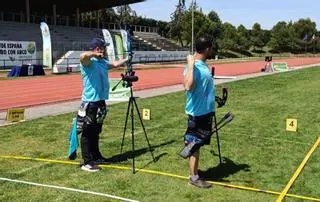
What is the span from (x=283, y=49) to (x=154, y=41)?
57.2m

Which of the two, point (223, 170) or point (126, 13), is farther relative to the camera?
point (126, 13)

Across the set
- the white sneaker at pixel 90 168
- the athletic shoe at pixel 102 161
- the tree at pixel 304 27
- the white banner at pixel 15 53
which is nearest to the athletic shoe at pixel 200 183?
the white sneaker at pixel 90 168

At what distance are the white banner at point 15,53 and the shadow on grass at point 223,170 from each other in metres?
36.3

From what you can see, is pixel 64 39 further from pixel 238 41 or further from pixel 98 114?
pixel 238 41

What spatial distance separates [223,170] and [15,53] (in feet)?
123

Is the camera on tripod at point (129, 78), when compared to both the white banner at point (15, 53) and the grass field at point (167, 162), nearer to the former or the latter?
the grass field at point (167, 162)

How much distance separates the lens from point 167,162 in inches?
321

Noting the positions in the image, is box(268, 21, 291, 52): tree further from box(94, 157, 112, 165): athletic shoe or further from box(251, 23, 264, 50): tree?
box(94, 157, 112, 165): athletic shoe

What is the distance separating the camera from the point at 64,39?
60.9 meters

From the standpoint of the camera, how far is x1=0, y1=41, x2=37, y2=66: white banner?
41.8 meters

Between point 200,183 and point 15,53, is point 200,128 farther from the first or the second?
point 15,53

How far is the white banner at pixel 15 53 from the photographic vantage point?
41.8m

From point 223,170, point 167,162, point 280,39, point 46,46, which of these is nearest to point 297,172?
point 223,170

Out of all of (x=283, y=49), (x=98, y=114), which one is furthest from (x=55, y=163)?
(x=283, y=49)
